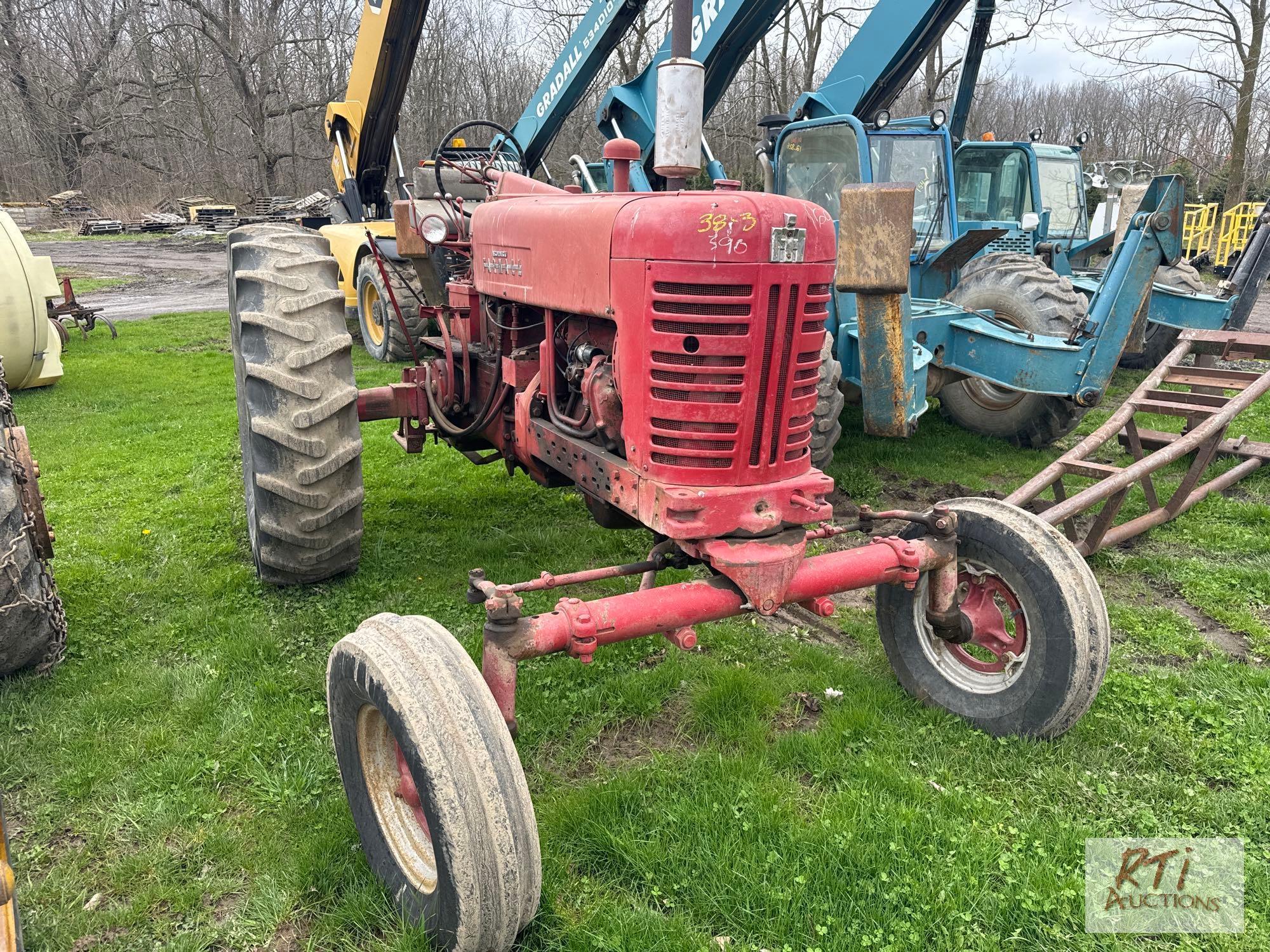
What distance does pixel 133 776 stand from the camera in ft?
9.47

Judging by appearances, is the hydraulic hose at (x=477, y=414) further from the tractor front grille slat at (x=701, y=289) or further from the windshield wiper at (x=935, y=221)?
the windshield wiper at (x=935, y=221)

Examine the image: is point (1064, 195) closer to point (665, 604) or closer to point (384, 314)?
point (384, 314)

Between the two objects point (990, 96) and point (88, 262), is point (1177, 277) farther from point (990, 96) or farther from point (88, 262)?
point (990, 96)

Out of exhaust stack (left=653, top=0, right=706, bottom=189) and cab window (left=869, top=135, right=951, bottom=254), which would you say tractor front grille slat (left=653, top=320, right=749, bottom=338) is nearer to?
exhaust stack (left=653, top=0, right=706, bottom=189)

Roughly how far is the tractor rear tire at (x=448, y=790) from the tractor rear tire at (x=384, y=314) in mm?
6618

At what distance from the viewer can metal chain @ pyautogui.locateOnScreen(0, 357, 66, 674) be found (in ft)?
9.95

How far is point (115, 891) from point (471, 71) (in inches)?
1173

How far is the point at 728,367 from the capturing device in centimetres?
252

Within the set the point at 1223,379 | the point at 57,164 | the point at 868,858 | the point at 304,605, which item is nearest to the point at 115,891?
the point at 304,605

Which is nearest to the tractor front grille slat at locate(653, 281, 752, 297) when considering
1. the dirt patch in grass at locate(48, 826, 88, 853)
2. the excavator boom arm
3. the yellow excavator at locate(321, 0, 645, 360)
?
the dirt patch in grass at locate(48, 826, 88, 853)

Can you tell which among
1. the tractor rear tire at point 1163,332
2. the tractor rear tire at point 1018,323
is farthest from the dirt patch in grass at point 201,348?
the tractor rear tire at point 1163,332

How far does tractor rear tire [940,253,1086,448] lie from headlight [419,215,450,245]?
4144 mm

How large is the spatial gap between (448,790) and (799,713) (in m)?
1.67

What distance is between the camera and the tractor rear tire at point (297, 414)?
3.55 meters
